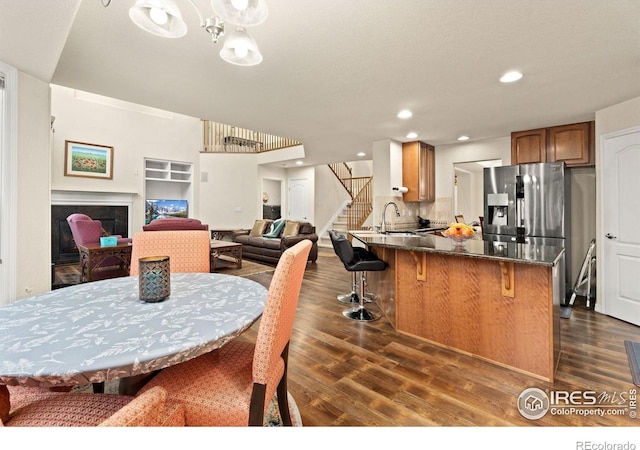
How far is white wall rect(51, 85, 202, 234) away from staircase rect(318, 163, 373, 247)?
391 centimetres

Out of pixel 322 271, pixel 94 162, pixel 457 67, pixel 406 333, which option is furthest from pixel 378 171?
pixel 94 162

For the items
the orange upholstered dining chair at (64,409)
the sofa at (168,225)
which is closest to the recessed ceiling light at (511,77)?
the orange upholstered dining chair at (64,409)

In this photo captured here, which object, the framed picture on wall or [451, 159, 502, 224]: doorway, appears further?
[451, 159, 502, 224]: doorway

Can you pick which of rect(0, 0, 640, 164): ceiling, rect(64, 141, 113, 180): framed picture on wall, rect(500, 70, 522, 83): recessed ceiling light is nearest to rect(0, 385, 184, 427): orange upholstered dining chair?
rect(0, 0, 640, 164): ceiling

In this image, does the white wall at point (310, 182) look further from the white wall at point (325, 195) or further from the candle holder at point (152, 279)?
the candle holder at point (152, 279)

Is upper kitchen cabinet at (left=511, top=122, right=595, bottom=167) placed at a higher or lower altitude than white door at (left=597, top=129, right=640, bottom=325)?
higher

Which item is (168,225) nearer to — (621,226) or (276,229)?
(276,229)

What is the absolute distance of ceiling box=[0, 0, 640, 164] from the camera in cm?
163

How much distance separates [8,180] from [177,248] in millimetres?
1323

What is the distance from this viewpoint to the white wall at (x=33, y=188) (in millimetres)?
2123

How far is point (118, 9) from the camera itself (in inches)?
64.2

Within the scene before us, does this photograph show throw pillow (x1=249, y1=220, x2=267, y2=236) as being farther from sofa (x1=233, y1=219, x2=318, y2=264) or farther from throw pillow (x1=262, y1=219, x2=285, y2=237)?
throw pillow (x1=262, y1=219, x2=285, y2=237)

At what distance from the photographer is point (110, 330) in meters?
0.95
